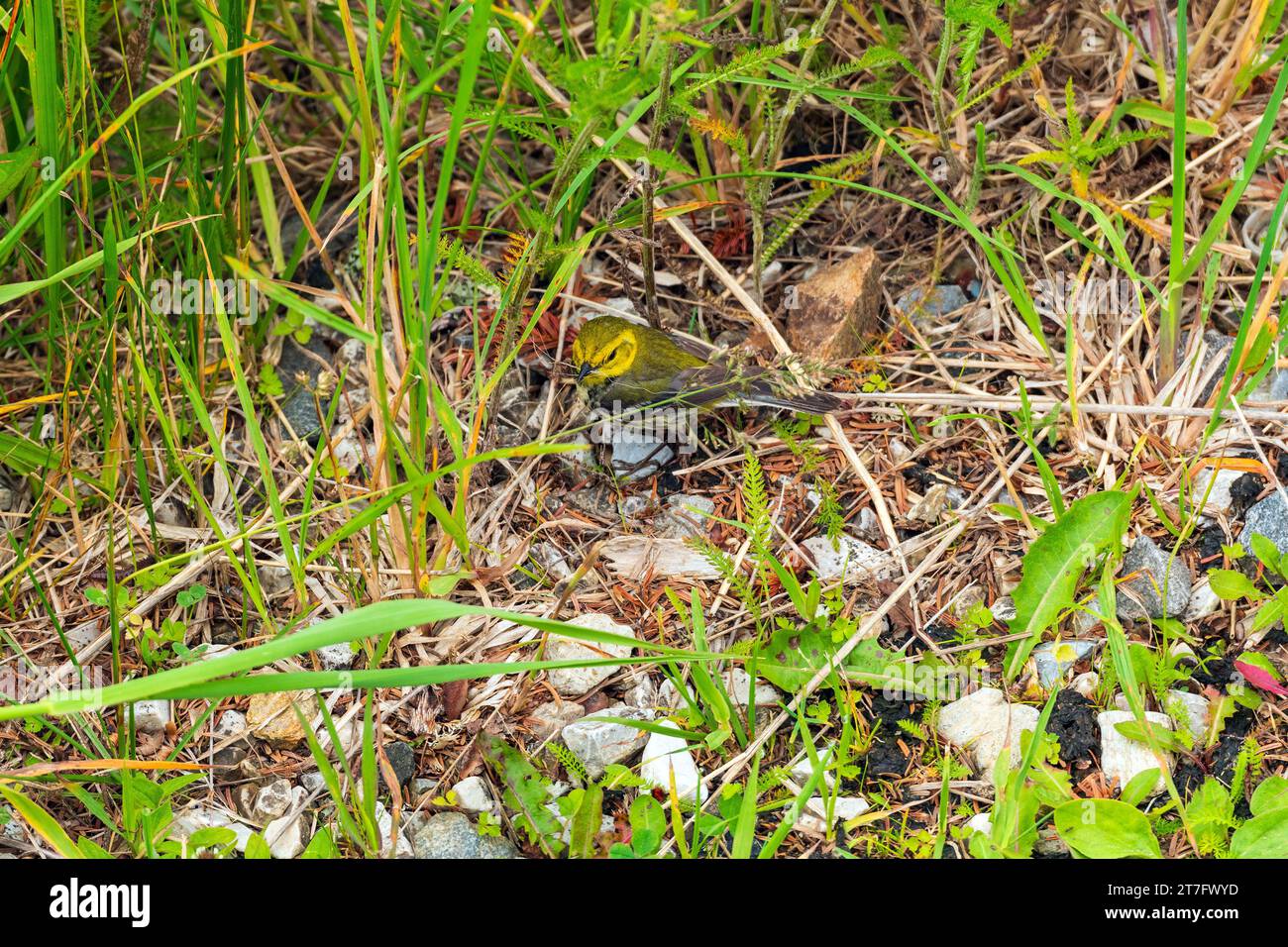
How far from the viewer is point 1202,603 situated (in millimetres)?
2781

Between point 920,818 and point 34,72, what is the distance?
2.75m

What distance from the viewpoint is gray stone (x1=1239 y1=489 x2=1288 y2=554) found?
2.82 m

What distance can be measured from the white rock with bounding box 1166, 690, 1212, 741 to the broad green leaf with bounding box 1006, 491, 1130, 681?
31 centimetres

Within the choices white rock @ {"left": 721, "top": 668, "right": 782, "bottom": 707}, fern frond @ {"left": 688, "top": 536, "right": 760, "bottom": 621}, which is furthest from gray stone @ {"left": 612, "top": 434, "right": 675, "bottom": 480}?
white rock @ {"left": 721, "top": 668, "right": 782, "bottom": 707}

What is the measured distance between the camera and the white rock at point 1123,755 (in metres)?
2.52

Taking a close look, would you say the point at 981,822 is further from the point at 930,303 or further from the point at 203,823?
the point at 203,823

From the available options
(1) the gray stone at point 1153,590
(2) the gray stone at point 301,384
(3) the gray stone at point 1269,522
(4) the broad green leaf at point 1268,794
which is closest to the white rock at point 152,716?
(2) the gray stone at point 301,384

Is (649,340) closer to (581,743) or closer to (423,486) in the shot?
(423,486)

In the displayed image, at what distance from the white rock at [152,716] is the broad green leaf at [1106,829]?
6.88ft

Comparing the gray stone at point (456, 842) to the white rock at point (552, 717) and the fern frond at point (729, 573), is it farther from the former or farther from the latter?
the fern frond at point (729, 573)

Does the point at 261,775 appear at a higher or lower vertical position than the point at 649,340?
lower

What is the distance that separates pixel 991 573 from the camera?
2.93 metres

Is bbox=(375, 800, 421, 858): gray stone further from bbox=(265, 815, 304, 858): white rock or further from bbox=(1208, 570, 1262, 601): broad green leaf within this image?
bbox=(1208, 570, 1262, 601): broad green leaf

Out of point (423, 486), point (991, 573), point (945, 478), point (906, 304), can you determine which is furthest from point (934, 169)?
point (423, 486)
